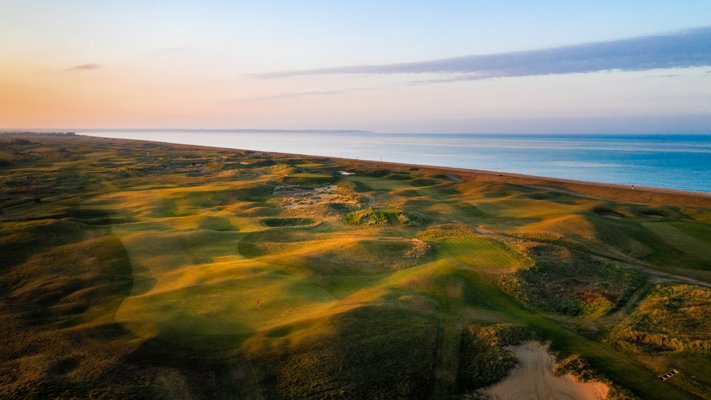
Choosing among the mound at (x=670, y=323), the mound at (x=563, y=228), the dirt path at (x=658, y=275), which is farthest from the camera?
the mound at (x=563, y=228)

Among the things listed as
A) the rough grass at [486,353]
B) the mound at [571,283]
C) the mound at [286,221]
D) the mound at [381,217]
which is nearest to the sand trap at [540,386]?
the rough grass at [486,353]

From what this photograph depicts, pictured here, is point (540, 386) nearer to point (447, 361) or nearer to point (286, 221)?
point (447, 361)

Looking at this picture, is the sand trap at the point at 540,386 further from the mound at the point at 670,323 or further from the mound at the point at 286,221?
the mound at the point at 286,221

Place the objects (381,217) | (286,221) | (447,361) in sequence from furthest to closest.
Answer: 1. (381,217)
2. (286,221)
3. (447,361)

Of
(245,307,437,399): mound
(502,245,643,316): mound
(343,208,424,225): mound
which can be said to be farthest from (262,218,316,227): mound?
(245,307,437,399): mound

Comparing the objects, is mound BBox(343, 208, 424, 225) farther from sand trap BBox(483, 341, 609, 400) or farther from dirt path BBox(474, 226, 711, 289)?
sand trap BBox(483, 341, 609, 400)

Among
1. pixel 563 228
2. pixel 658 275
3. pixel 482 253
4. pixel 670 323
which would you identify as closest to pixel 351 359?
pixel 670 323
